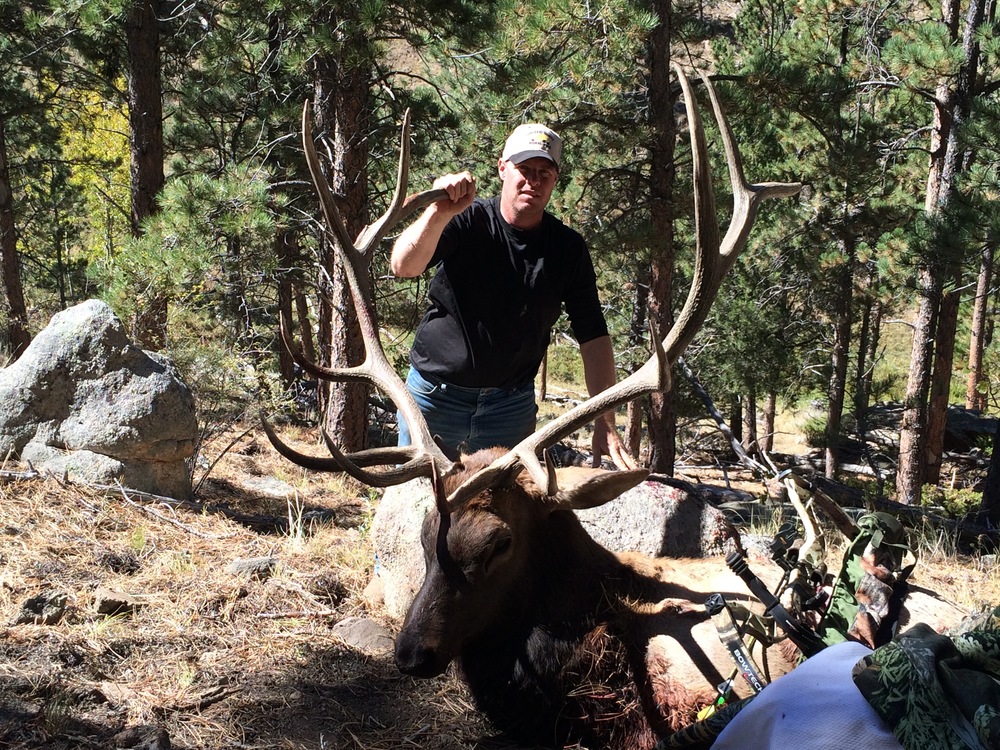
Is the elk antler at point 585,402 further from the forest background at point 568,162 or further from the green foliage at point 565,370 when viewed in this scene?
the green foliage at point 565,370

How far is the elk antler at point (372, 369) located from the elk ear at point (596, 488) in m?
0.51

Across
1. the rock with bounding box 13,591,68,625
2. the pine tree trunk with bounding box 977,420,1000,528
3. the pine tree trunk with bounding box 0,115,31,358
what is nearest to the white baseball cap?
the rock with bounding box 13,591,68,625

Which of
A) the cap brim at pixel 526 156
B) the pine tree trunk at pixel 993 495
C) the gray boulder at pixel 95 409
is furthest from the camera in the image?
the pine tree trunk at pixel 993 495

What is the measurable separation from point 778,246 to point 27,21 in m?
10.7

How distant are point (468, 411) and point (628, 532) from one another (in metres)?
1.17

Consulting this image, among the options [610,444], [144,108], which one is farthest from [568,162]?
[610,444]

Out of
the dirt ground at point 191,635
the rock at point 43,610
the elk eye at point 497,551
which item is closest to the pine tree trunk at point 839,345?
the dirt ground at point 191,635

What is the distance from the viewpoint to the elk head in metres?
2.97

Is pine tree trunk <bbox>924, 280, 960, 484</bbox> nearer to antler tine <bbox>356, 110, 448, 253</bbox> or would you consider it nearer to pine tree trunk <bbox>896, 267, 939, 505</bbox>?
pine tree trunk <bbox>896, 267, 939, 505</bbox>

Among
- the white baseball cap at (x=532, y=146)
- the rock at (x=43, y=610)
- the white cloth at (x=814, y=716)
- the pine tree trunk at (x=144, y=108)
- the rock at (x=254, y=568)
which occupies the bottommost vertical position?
the rock at (x=254, y=568)

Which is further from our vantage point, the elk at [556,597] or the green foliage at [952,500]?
the green foliage at [952,500]

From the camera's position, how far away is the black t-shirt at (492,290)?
384 cm

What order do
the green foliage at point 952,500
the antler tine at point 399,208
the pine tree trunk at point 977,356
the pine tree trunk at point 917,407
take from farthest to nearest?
the pine tree trunk at point 977,356 → the green foliage at point 952,500 → the pine tree trunk at point 917,407 → the antler tine at point 399,208

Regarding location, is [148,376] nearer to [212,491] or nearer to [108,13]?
[212,491]
